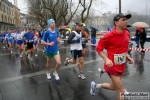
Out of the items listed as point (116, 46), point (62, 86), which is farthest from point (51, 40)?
point (116, 46)

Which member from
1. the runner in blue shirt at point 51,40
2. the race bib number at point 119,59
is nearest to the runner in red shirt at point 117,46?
the race bib number at point 119,59

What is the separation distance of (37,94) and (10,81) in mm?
1652

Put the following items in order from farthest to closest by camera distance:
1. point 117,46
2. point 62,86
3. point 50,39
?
point 50,39 → point 62,86 → point 117,46

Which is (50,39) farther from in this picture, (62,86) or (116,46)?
(116,46)

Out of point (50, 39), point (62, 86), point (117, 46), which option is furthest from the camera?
point (50, 39)

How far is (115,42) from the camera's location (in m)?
2.85

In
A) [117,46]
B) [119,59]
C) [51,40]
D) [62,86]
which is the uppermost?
[51,40]

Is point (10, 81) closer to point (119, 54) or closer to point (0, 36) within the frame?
point (119, 54)

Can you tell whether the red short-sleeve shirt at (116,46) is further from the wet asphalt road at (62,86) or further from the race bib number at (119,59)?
the wet asphalt road at (62,86)

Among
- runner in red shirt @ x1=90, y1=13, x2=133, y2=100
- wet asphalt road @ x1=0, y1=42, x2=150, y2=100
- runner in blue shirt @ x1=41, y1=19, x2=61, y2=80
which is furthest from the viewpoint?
runner in blue shirt @ x1=41, y1=19, x2=61, y2=80

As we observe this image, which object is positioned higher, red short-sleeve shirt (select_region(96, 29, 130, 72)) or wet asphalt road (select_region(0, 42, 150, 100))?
red short-sleeve shirt (select_region(96, 29, 130, 72))

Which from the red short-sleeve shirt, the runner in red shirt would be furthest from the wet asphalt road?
the red short-sleeve shirt

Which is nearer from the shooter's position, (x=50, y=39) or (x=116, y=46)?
(x=116, y=46)

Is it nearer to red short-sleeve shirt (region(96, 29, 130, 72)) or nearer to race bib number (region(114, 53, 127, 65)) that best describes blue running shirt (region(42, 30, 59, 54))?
red short-sleeve shirt (region(96, 29, 130, 72))
